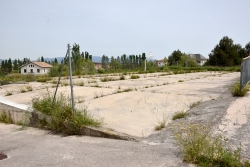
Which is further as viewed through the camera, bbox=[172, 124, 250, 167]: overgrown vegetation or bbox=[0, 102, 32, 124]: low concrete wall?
bbox=[0, 102, 32, 124]: low concrete wall

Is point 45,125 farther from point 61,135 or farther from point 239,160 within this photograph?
point 239,160

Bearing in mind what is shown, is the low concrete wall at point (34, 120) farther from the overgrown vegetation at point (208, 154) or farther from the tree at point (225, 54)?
the tree at point (225, 54)

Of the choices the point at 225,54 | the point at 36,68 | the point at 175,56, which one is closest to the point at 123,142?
the point at 225,54

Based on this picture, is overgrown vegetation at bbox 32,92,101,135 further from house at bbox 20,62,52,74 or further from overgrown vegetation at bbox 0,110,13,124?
house at bbox 20,62,52,74

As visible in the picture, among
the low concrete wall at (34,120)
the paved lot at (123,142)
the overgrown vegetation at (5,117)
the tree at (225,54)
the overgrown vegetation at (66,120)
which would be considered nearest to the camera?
the paved lot at (123,142)

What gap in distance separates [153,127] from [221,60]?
42.9 meters

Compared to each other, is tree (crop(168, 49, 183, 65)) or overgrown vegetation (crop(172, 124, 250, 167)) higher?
tree (crop(168, 49, 183, 65))

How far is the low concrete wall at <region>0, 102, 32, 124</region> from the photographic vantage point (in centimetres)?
464

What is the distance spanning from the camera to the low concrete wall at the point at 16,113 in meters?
4.64

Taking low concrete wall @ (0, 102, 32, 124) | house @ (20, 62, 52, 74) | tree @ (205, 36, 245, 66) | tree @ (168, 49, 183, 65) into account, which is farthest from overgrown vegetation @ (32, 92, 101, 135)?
house @ (20, 62, 52, 74)

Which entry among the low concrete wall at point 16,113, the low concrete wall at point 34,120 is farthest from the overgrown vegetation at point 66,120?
the low concrete wall at point 16,113

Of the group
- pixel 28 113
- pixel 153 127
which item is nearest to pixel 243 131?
pixel 153 127

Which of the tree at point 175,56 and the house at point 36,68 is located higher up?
Result: the tree at point 175,56

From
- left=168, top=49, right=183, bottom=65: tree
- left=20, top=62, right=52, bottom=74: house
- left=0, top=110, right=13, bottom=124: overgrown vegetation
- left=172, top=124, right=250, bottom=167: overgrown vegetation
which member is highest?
left=168, top=49, right=183, bottom=65: tree
